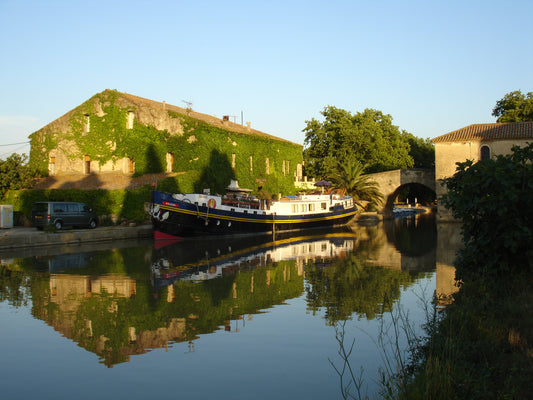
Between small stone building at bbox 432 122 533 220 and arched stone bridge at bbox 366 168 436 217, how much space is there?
10.3ft

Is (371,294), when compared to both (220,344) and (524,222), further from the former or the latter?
(220,344)

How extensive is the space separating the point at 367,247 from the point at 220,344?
1502 cm

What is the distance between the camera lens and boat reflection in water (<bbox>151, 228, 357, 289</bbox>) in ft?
48.7

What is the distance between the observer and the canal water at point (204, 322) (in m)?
6.39

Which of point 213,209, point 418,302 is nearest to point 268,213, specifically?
point 213,209

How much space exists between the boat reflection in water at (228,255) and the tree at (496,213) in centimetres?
676

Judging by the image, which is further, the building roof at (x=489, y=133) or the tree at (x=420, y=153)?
the tree at (x=420, y=153)

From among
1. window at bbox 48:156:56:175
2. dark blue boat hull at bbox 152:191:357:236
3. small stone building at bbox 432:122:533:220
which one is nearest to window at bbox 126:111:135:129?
window at bbox 48:156:56:175

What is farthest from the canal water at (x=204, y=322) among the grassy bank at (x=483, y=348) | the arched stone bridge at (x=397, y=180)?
the arched stone bridge at (x=397, y=180)

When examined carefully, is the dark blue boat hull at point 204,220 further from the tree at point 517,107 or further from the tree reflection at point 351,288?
the tree at point 517,107

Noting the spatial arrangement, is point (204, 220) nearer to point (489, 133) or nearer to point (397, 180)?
point (489, 133)

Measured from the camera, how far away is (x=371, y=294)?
444 inches

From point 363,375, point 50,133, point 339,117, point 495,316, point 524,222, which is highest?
point 339,117

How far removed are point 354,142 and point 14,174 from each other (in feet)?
104
